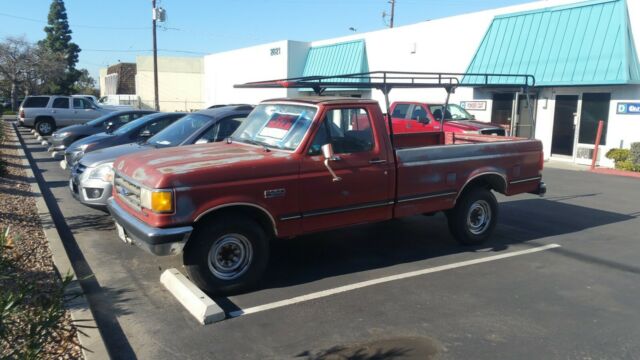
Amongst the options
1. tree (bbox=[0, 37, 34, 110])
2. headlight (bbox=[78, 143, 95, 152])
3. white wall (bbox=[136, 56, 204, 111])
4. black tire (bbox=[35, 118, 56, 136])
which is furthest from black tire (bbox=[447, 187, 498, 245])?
white wall (bbox=[136, 56, 204, 111])

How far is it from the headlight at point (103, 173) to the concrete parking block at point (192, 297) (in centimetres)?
228

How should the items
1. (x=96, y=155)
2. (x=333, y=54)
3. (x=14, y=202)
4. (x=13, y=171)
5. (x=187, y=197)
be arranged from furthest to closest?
1. (x=333, y=54)
2. (x=13, y=171)
3. (x=14, y=202)
4. (x=96, y=155)
5. (x=187, y=197)

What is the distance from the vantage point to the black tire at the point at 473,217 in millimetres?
6941

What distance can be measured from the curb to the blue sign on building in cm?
1535

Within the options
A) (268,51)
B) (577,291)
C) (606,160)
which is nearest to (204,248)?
(577,291)

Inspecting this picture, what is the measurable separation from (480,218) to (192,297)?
4.13 metres

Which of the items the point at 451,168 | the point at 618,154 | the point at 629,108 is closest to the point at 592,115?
the point at 629,108

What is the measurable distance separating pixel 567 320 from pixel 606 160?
13.3 metres

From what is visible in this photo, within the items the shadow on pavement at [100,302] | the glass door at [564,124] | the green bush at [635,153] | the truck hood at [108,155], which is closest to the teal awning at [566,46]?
the glass door at [564,124]

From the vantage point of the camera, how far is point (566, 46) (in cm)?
1669

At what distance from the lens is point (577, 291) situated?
5504mm

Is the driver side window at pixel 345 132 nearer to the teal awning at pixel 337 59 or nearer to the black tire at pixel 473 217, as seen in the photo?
the black tire at pixel 473 217

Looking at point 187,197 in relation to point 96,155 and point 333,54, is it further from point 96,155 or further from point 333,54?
point 333,54

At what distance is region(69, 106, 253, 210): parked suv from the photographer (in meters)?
7.27
